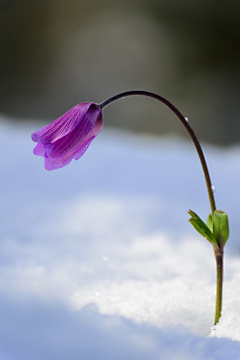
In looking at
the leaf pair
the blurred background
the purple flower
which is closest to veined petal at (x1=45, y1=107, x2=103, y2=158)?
the purple flower

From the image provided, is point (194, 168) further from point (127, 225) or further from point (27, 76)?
point (27, 76)

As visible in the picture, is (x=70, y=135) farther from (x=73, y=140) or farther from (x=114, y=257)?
(x=114, y=257)

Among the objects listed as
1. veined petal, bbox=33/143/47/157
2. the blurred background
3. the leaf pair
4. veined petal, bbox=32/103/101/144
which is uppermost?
the blurred background

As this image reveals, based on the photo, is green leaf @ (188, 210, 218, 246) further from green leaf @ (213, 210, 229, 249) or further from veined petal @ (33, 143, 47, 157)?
veined petal @ (33, 143, 47, 157)

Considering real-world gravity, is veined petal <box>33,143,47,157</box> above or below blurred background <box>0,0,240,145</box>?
below

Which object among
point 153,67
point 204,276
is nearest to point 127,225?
point 204,276

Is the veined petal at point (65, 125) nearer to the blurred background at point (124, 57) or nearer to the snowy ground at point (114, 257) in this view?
the snowy ground at point (114, 257)
